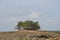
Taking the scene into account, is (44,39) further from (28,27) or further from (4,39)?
(28,27)

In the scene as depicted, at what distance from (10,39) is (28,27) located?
4291 centimetres

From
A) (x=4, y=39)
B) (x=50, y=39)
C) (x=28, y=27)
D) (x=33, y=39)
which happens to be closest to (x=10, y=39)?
(x=4, y=39)

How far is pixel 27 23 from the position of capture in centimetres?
6619

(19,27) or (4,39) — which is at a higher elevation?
(4,39)

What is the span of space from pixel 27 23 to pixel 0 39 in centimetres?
4507

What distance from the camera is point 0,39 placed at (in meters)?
21.2

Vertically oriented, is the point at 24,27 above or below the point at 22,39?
below

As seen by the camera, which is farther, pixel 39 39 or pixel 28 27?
pixel 28 27

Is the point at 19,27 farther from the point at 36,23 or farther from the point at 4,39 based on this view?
the point at 4,39

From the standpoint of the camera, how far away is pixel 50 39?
21.0 metres

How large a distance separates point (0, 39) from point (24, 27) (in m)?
43.3

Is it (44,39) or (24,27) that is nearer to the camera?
(44,39)

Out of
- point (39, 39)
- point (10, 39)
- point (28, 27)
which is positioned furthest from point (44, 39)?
point (28, 27)

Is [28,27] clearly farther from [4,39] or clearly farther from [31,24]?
[4,39]
